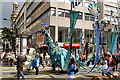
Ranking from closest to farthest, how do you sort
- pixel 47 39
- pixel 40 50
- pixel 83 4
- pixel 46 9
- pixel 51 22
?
pixel 47 39 → pixel 51 22 → pixel 46 9 → pixel 83 4 → pixel 40 50

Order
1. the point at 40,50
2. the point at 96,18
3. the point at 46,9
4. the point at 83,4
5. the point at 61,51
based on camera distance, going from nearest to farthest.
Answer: the point at 96,18, the point at 61,51, the point at 46,9, the point at 83,4, the point at 40,50

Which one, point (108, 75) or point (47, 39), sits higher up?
point (47, 39)

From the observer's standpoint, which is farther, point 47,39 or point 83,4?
point 83,4

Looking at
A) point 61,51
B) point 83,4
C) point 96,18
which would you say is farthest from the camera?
point 83,4

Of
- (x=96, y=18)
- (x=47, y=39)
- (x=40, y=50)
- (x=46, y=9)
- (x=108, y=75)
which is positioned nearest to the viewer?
(x=108, y=75)

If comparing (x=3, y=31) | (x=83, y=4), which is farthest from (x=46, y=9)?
(x=3, y=31)

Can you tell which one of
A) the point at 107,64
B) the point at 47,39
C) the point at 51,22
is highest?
the point at 51,22

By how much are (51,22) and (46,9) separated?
12.2 ft

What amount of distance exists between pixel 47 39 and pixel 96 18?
4.27 m

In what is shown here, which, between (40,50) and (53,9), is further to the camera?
(40,50)

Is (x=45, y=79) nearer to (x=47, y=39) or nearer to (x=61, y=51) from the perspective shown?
(x=61, y=51)

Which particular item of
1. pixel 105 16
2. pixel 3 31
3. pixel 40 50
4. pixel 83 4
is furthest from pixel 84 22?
pixel 3 31

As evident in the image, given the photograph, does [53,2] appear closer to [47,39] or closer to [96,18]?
[47,39]

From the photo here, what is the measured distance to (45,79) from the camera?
9.22 m
